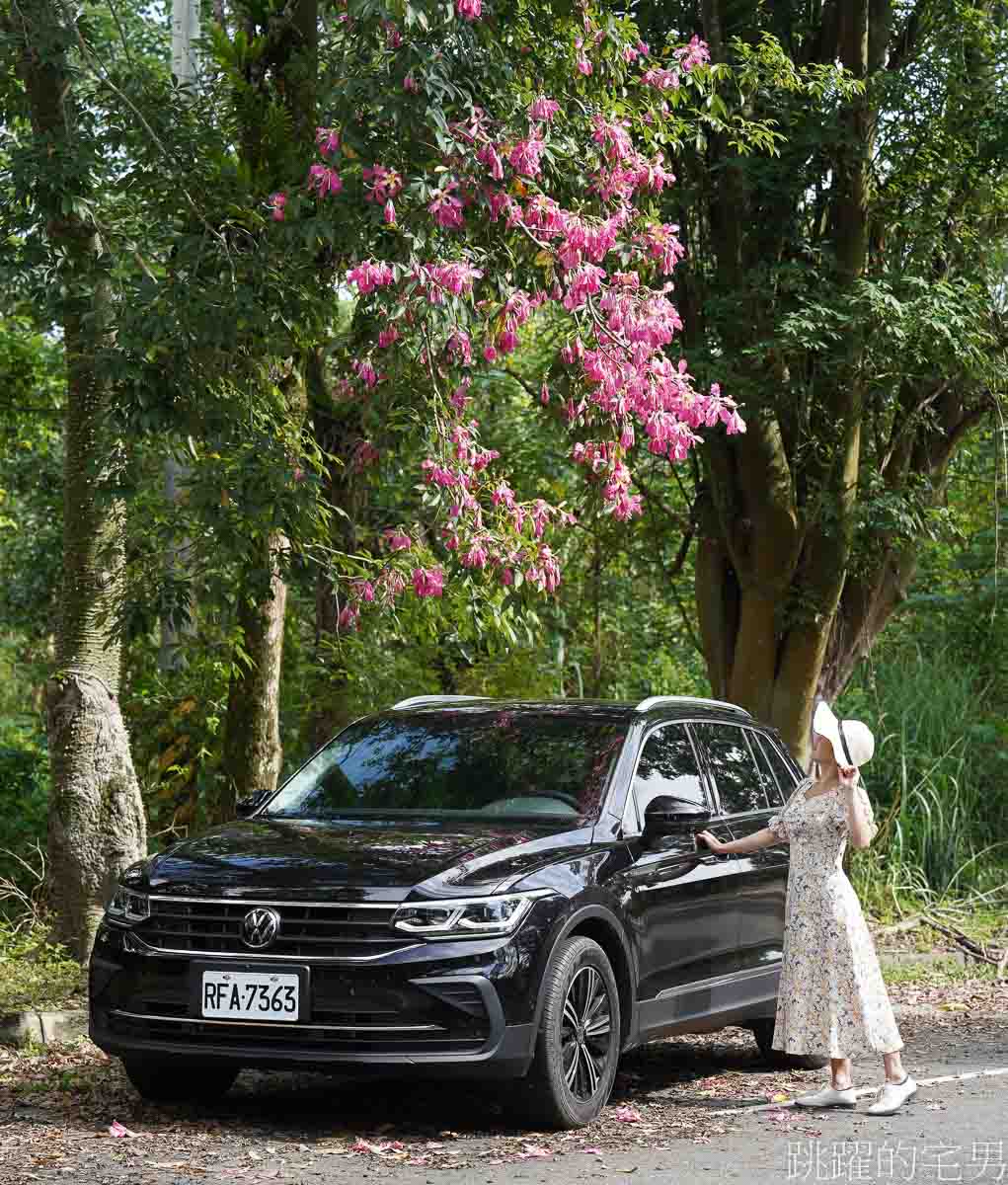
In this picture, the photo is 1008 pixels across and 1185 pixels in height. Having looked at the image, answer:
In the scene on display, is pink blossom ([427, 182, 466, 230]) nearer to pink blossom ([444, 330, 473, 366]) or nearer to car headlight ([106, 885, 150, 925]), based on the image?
pink blossom ([444, 330, 473, 366])

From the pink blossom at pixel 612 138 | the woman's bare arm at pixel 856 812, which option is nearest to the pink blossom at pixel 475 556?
the pink blossom at pixel 612 138

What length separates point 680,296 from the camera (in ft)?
48.4

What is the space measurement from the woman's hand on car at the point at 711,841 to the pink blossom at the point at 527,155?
3296 millimetres

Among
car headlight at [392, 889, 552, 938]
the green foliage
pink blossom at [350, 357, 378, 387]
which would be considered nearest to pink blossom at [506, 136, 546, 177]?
pink blossom at [350, 357, 378, 387]

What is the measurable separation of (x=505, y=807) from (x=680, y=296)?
7918 mm

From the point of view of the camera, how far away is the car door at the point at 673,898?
7.63 m

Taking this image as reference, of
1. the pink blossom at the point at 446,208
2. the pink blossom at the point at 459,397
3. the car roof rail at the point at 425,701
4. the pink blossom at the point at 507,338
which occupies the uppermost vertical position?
the pink blossom at the point at 446,208

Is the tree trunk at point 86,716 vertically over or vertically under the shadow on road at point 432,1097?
over

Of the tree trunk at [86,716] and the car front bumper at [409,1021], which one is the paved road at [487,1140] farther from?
the tree trunk at [86,716]

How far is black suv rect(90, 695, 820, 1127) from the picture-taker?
262 inches

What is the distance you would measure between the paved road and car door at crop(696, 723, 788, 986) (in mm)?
676

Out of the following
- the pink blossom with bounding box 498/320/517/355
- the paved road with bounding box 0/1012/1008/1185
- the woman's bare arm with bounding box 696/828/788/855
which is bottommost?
the paved road with bounding box 0/1012/1008/1185

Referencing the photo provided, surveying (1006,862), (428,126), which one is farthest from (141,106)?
(1006,862)

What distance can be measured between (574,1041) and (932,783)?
965 cm
